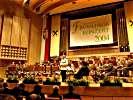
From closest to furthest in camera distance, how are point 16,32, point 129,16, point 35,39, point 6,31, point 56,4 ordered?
point 129,16 → point 56,4 → point 6,31 → point 16,32 → point 35,39

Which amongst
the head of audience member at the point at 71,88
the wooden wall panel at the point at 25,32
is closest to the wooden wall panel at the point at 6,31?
the wooden wall panel at the point at 25,32

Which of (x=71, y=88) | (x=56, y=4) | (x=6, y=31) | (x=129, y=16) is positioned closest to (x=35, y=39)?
(x=6, y=31)

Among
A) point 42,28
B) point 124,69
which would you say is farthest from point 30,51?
point 124,69

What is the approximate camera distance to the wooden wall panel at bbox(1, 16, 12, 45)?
35.1 ft

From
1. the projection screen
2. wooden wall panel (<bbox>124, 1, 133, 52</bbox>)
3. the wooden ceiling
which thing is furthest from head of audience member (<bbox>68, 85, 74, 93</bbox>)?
the wooden ceiling

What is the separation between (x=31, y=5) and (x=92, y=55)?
4.52 metres

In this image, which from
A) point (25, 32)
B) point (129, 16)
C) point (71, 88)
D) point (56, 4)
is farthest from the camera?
point (25, 32)

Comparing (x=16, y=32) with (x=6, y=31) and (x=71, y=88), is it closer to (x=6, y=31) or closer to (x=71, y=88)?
(x=6, y=31)

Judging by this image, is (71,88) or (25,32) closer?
(71,88)

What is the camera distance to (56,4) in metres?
10.7

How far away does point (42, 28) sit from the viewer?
41.4ft

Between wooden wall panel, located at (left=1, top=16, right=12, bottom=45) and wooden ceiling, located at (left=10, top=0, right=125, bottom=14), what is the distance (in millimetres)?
1244

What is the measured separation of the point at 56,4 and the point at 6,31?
314cm

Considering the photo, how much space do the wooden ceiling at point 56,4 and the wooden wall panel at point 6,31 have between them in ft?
4.08
